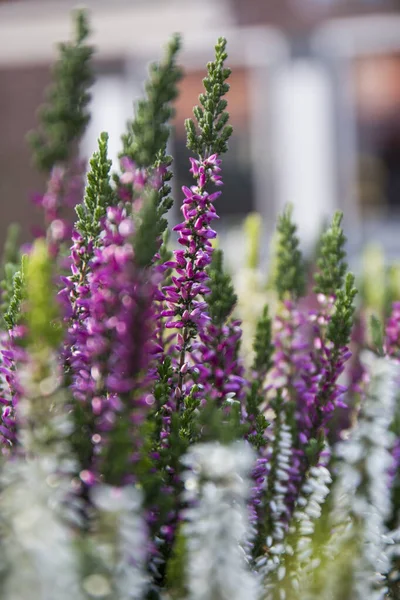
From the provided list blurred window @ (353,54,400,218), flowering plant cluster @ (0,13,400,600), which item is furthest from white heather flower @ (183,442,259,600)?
blurred window @ (353,54,400,218)

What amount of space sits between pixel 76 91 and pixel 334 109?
7.64 meters

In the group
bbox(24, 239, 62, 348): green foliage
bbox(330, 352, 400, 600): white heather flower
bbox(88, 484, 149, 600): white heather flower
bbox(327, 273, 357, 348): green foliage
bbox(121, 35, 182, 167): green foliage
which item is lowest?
bbox(330, 352, 400, 600): white heather flower

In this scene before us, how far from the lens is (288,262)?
6.12 ft

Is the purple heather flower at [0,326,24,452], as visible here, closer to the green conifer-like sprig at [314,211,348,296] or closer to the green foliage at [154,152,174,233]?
the green foliage at [154,152,174,233]

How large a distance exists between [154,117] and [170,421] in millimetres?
505

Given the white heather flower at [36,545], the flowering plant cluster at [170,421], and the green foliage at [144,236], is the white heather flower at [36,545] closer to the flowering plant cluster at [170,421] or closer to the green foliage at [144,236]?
the flowering plant cluster at [170,421]

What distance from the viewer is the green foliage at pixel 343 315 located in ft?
4.54

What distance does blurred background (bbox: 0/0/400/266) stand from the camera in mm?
9078

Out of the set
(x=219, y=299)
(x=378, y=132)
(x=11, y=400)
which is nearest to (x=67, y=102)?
(x=219, y=299)

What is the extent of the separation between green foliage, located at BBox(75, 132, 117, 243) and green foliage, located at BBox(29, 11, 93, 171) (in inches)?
24.5

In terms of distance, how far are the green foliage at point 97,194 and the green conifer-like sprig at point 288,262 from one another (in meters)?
0.59

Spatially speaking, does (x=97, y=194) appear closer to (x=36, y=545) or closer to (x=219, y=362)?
(x=219, y=362)

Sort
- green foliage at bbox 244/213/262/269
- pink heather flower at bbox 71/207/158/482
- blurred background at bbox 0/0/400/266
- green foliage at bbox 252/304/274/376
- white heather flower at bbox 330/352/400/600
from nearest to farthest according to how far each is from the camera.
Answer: pink heather flower at bbox 71/207/158/482
white heather flower at bbox 330/352/400/600
green foliage at bbox 252/304/274/376
green foliage at bbox 244/213/262/269
blurred background at bbox 0/0/400/266

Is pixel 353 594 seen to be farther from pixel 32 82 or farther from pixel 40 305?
pixel 32 82
